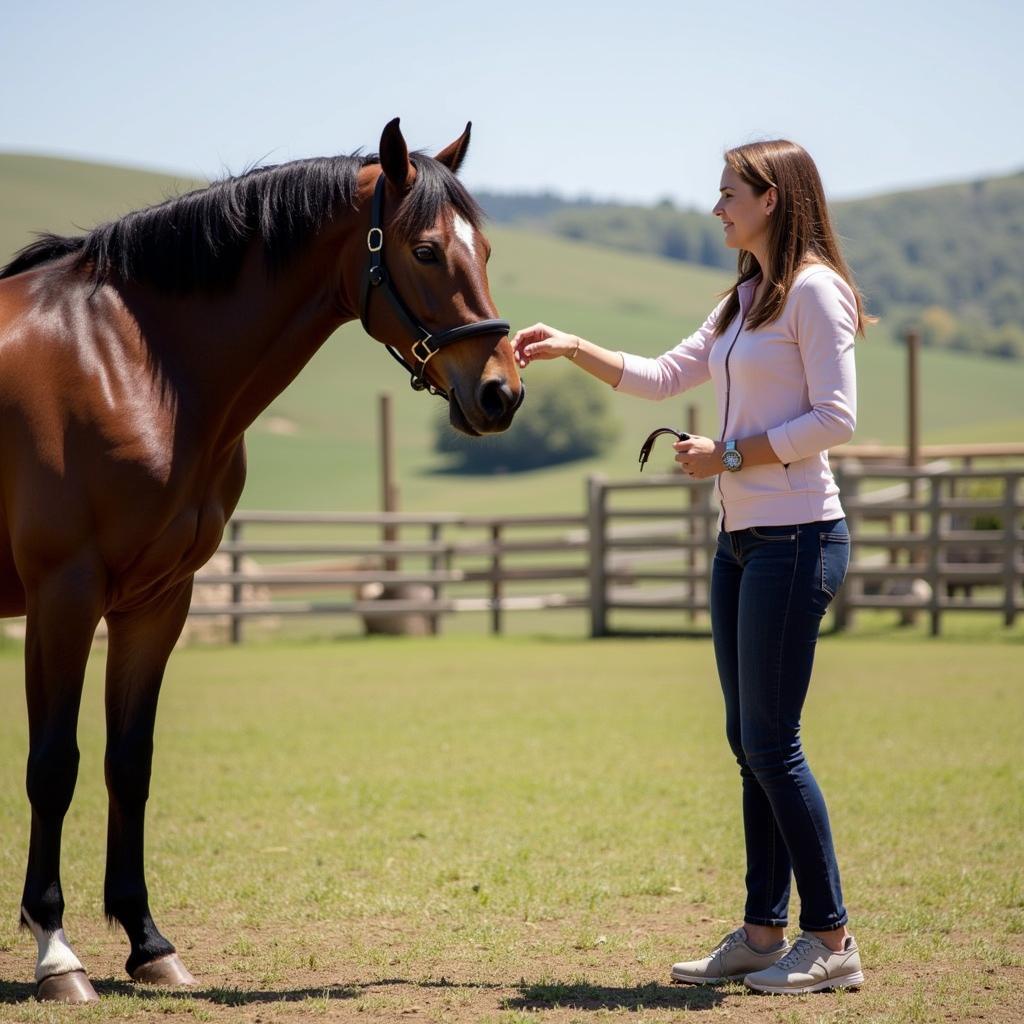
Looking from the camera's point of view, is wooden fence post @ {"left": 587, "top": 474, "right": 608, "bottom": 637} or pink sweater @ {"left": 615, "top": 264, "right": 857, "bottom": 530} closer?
pink sweater @ {"left": 615, "top": 264, "right": 857, "bottom": 530}

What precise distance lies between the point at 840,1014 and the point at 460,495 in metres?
46.1

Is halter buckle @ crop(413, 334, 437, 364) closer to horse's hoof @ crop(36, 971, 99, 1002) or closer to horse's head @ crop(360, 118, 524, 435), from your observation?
horse's head @ crop(360, 118, 524, 435)

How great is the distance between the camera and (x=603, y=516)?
1469cm

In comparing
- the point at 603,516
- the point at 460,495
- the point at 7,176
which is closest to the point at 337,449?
the point at 460,495

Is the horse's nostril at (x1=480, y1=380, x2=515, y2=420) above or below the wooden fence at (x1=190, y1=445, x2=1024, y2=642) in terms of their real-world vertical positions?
above

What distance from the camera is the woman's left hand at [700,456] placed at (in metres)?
3.31

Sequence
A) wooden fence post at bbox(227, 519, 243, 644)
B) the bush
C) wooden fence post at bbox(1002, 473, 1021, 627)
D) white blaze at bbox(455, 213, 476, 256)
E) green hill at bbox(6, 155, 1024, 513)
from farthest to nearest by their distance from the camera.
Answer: the bush
green hill at bbox(6, 155, 1024, 513)
wooden fence post at bbox(227, 519, 243, 644)
wooden fence post at bbox(1002, 473, 1021, 627)
white blaze at bbox(455, 213, 476, 256)

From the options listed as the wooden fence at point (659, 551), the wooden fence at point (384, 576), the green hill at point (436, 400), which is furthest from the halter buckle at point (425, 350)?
the green hill at point (436, 400)

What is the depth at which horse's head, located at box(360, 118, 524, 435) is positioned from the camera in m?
3.28

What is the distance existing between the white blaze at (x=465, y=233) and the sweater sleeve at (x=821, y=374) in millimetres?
890

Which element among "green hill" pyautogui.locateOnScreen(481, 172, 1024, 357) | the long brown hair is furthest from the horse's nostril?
"green hill" pyautogui.locateOnScreen(481, 172, 1024, 357)

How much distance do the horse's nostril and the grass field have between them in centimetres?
154

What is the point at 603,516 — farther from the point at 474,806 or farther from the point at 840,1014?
the point at 840,1014

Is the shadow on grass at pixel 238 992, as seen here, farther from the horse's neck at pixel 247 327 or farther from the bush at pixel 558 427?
the bush at pixel 558 427
